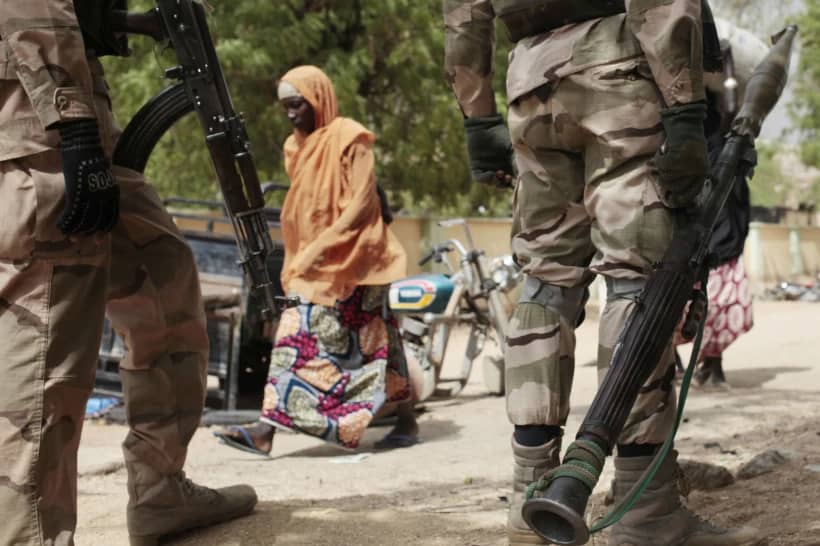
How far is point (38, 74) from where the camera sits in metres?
2.79

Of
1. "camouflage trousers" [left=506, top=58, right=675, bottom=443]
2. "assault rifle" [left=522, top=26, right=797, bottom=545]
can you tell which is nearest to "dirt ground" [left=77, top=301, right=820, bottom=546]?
"camouflage trousers" [left=506, top=58, right=675, bottom=443]

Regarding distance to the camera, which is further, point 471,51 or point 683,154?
point 471,51

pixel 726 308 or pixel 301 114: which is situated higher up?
pixel 301 114

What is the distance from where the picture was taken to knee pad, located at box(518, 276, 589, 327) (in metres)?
3.14

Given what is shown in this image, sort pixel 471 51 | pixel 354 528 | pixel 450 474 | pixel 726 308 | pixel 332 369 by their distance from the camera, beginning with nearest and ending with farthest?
pixel 471 51 < pixel 354 528 < pixel 450 474 < pixel 332 369 < pixel 726 308

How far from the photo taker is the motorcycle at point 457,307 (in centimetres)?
837

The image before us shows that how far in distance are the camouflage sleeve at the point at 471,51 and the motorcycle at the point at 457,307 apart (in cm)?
493

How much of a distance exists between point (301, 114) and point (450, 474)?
2.10 meters

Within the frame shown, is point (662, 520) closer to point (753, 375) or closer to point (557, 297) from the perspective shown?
point (557, 297)

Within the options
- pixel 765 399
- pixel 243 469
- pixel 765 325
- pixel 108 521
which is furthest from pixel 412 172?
pixel 108 521

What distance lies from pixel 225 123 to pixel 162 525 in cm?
114

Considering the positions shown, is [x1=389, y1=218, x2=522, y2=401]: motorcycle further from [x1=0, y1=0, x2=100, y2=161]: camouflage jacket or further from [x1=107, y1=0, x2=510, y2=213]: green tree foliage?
[x1=0, y1=0, x2=100, y2=161]: camouflage jacket

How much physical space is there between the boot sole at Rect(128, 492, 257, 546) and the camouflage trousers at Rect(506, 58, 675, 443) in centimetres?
100

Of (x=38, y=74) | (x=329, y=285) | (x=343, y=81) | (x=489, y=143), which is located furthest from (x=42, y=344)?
(x=343, y=81)
